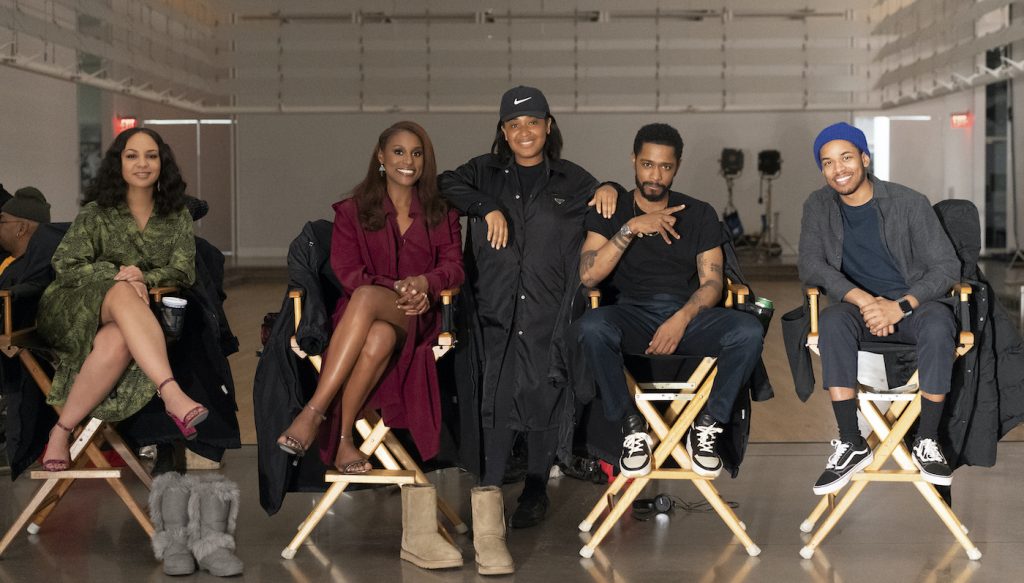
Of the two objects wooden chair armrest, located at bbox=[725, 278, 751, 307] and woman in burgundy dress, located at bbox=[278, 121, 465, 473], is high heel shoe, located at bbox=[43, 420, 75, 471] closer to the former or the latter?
woman in burgundy dress, located at bbox=[278, 121, 465, 473]

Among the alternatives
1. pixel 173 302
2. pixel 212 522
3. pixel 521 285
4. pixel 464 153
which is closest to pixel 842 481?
pixel 521 285

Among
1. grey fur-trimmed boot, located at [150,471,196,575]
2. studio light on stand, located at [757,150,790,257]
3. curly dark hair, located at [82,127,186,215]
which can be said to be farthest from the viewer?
studio light on stand, located at [757,150,790,257]

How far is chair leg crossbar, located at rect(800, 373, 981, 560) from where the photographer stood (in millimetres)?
3588

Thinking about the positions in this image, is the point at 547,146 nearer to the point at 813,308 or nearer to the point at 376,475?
the point at 813,308

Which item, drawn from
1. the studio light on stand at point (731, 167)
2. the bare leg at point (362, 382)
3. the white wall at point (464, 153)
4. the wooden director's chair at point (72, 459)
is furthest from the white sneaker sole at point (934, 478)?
the white wall at point (464, 153)

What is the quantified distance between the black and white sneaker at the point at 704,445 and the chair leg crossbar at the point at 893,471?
0.36 metres

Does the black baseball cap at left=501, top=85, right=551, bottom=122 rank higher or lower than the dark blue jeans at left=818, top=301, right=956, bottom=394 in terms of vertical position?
higher

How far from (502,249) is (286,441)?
3.23 ft

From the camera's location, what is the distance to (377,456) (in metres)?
3.79

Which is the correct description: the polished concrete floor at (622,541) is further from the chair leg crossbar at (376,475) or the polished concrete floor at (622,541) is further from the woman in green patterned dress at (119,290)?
the woman in green patterned dress at (119,290)

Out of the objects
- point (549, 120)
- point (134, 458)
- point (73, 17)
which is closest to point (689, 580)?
point (549, 120)

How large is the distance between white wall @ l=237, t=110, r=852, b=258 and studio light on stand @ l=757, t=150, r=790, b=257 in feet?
1.02

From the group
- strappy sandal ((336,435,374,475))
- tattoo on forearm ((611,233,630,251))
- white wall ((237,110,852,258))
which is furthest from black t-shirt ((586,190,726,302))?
white wall ((237,110,852,258))

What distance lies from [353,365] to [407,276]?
14.6 inches
